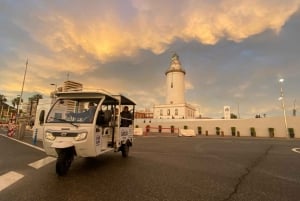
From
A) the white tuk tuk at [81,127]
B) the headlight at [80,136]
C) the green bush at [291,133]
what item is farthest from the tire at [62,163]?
the green bush at [291,133]

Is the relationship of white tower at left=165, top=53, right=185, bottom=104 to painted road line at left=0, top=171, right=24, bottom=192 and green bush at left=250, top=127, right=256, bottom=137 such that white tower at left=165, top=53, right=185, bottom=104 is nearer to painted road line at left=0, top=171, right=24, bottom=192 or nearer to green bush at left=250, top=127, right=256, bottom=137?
green bush at left=250, top=127, right=256, bottom=137

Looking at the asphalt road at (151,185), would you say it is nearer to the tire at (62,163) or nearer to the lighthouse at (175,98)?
the tire at (62,163)

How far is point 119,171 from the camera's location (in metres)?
7.09

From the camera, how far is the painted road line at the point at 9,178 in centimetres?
540

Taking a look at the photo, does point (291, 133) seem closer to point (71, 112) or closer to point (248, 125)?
point (248, 125)

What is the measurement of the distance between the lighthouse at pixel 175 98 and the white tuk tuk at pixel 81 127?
204 ft

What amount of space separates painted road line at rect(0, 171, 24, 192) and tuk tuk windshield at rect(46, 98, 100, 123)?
174 cm

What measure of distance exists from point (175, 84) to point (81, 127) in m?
71.2

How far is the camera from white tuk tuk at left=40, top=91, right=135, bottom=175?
644 cm

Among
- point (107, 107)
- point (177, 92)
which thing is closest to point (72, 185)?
point (107, 107)

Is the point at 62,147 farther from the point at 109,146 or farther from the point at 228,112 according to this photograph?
the point at 228,112

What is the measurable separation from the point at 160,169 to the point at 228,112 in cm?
4487

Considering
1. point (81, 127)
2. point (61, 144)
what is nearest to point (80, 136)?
point (81, 127)

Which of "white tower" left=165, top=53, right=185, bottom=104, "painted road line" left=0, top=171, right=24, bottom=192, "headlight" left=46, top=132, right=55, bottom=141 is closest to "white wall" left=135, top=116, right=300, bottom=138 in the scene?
"white tower" left=165, top=53, right=185, bottom=104
